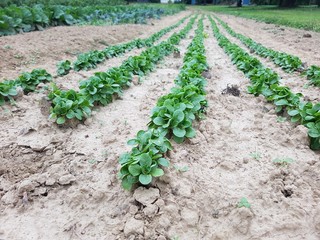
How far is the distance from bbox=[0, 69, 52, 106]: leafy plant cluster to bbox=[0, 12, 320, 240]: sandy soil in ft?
1.00

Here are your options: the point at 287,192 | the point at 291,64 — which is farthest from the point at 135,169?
the point at 291,64

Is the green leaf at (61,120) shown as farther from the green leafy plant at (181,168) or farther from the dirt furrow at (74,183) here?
the green leafy plant at (181,168)

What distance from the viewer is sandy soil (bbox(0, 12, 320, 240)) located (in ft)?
8.30

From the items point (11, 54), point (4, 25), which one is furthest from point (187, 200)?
point (4, 25)

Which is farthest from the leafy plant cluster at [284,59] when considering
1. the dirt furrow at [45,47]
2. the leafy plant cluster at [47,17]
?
the leafy plant cluster at [47,17]

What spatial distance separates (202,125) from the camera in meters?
4.17

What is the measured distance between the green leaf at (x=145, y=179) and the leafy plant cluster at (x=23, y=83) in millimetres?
3078

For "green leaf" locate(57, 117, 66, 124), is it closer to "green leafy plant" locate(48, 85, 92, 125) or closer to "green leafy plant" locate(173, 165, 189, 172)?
"green leafy plant" locate(48, 85, 92, 125)

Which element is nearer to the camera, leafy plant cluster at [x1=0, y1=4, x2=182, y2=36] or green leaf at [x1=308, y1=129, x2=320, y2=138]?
green leaf at [x1=308, y1=129, x2=320, y2=138]

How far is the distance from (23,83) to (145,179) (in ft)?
12.2

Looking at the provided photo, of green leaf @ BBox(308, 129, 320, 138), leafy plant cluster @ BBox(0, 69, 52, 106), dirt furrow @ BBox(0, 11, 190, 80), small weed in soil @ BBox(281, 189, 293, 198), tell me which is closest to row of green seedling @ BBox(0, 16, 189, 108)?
Answer: leafy plant cluster @ BBox(0, 69, 52, 106)

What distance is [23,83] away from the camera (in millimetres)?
5375

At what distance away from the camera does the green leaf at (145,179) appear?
2645mm

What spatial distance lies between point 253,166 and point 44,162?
234cm
